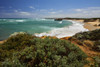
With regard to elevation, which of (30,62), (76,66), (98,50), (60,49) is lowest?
(98,50)

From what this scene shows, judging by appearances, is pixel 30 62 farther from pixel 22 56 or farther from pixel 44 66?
pixel 44 66

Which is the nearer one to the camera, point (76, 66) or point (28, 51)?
point (76, 66)

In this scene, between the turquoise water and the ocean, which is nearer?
the ocean

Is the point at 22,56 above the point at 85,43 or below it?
above

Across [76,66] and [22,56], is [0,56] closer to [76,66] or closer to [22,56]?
[22,56]

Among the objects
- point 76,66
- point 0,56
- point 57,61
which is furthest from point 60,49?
point 0,56

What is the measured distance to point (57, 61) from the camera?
2.14 m

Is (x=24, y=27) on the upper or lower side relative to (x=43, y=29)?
upper

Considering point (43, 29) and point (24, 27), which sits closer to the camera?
point (43, 29)

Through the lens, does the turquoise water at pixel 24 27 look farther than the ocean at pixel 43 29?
Yes

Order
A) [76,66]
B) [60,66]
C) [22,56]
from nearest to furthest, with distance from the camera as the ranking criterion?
[60,66]
[76,66]
[22,56]

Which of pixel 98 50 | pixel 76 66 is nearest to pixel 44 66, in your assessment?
pixel 76 66

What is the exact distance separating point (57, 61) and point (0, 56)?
6.97 ft

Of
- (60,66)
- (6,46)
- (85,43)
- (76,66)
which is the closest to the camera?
(60,66)
